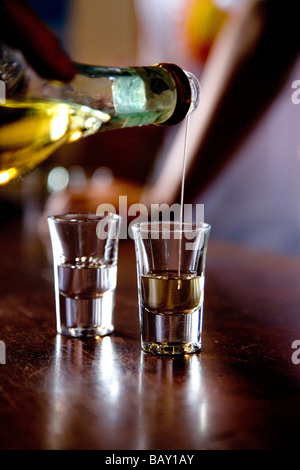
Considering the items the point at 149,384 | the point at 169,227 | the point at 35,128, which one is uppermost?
the point at 35,128

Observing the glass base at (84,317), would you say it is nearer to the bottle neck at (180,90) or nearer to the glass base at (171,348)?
the glass base at (171,348)

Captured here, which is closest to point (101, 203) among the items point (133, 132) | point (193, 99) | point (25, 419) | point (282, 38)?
point (282, 38)

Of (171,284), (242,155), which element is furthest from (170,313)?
(242,155)

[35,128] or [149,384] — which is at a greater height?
[35,128]

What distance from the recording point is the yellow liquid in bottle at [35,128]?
27.0 inches

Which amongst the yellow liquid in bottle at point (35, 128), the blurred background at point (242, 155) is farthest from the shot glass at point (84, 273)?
the blurred background at point (242, 155)

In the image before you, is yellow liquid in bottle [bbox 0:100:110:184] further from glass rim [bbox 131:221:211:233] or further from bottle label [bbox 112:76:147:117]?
glass rim [bbox 131:221:211:233]

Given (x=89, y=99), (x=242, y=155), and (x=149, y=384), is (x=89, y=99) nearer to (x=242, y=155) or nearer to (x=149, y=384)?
(x=149, y=384)

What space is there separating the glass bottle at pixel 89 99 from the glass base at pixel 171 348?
254 mm

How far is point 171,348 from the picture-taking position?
0.61m

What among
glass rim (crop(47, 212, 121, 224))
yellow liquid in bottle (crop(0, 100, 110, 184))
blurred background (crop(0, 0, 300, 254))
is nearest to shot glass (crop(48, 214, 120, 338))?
glass rim (crop(47, 212, 121, 224))

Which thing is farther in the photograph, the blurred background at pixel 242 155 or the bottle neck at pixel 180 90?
the blurred background at pixel 242 155

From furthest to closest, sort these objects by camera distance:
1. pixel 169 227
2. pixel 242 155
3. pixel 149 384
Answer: pixel 242 155
pixel 169 227
pixel 149 384

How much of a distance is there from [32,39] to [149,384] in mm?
355
